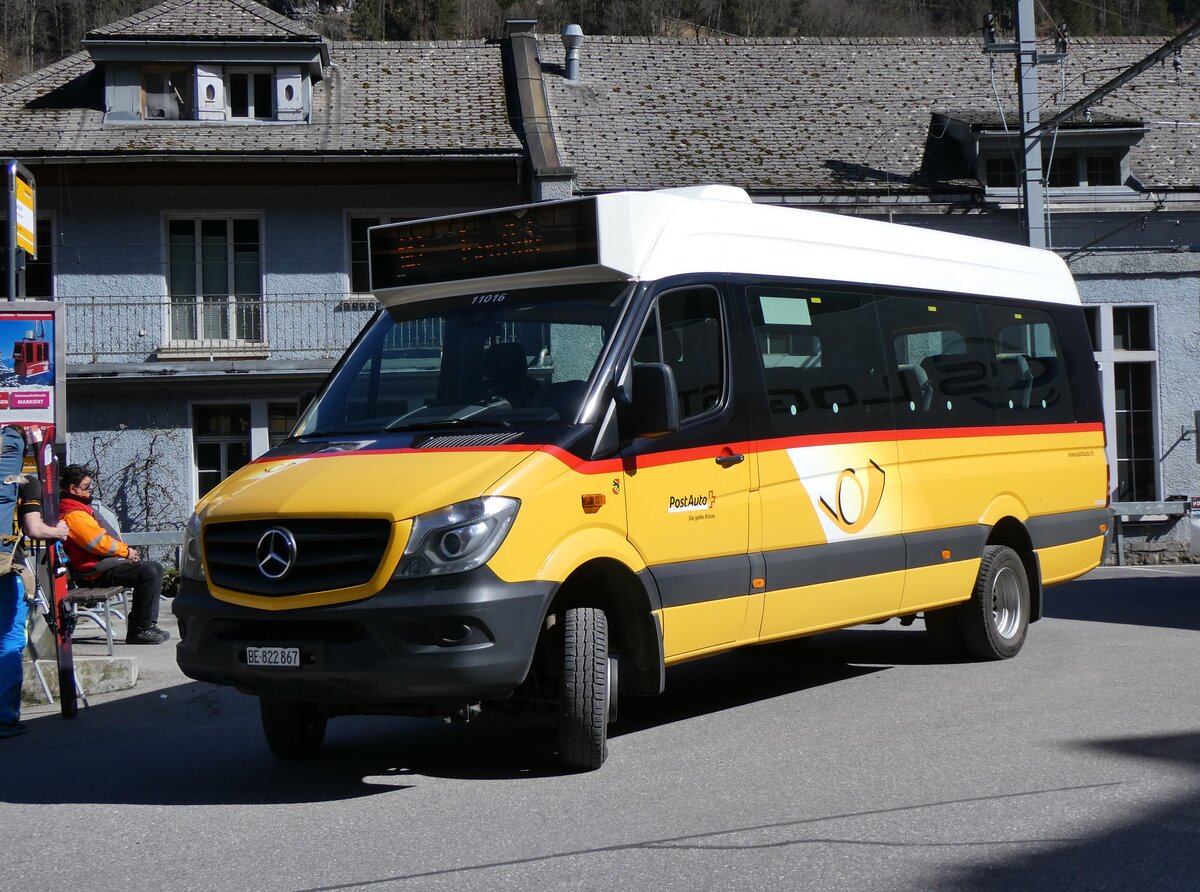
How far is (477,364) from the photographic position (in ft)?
23.5

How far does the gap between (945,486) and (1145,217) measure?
1536cm

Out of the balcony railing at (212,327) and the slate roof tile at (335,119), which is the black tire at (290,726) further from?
the slate roof tile at (335,119)

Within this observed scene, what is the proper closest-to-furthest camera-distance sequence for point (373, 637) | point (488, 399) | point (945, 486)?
point (373, 637) < point (488, 399) < point (945, 486)

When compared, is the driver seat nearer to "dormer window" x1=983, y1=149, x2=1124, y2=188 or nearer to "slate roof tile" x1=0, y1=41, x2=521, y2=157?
"slate roof tile" x1=0, y1=41, x2=521, y2=157

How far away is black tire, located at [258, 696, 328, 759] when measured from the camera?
23.8 feet

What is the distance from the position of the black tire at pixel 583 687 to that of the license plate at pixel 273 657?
117cm

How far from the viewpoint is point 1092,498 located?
1082cm

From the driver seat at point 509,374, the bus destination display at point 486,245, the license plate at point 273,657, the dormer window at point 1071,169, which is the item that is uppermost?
the dormer window at point 1071,169

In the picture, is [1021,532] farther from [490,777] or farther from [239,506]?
[239,506]

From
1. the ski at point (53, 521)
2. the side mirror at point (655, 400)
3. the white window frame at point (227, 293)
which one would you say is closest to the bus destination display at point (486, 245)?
the side mirror at point (655, 400)

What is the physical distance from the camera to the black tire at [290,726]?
7.26 meters

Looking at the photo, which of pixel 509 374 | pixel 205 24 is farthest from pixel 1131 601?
pixel 205 24

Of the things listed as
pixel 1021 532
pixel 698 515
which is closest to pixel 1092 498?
pixel 1021 532

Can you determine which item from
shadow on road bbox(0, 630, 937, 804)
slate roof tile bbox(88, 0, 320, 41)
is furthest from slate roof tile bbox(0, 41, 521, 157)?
shadow on road bbox(0, 630, 937, 804)
